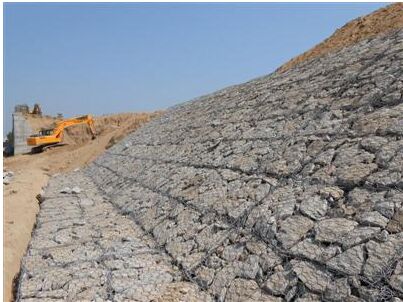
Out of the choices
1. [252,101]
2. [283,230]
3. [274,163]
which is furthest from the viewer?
[252,101]

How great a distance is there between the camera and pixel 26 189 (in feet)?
41.4

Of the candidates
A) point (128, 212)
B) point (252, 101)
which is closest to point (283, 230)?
point (128, 212)

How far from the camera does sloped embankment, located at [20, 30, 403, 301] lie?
3064 millimetres

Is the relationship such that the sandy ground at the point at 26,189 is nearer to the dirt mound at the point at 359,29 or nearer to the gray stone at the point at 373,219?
the gray stone at the point at 373,219

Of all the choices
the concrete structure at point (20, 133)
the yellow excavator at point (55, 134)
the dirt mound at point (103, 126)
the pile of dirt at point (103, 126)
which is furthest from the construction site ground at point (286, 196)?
the concrete structure at point (20, 133)

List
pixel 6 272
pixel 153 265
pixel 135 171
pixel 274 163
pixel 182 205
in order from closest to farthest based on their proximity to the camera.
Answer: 1. pixel 153 265
2. pixel 274 163
3. pixel 6 272
4. pixel 182 205
5. pixel 135 171

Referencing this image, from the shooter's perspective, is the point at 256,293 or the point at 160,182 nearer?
the point at 256,293

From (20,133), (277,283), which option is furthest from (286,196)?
(20,133)

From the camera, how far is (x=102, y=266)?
477cm

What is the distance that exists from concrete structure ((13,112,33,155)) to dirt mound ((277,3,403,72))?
23.7 metres

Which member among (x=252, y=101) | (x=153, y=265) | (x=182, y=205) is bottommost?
(x=153, y=265)

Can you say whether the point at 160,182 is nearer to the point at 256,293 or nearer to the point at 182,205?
the point at 182,205

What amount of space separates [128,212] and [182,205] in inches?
66.5

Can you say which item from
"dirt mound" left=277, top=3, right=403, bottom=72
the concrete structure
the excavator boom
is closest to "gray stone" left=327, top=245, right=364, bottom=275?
"dirt mound" left=277, top=3, right=403, bottom=72
